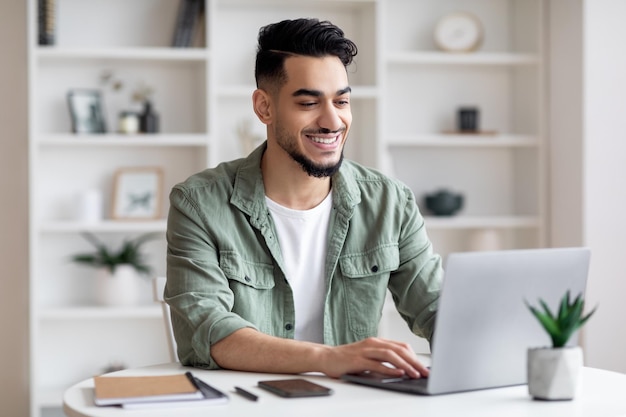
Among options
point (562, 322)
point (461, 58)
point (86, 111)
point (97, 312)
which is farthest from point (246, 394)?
point (461, 58)

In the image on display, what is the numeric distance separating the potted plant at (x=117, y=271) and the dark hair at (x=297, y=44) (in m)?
1.92

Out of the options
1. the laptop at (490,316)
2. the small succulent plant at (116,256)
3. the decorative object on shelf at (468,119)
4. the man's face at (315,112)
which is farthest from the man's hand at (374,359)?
the decorative object on shelf at (468,119)

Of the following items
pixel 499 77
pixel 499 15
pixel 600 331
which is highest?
pixel 499 15

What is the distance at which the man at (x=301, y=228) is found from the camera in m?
2.01

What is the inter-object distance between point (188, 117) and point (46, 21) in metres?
0.71

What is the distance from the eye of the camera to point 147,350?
4.10 m

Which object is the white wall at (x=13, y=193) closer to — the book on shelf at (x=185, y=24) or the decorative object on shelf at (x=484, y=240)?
the book on shelf at (x=185, y=24)

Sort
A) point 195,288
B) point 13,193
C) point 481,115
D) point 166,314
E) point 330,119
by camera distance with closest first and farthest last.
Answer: point 195,288 → point 330,119 → point 166,314 → point 13,193 → point 481,115

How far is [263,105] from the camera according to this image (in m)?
2.19

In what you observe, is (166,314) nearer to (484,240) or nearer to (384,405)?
(384,405)

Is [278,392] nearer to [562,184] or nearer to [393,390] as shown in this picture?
[393,390]

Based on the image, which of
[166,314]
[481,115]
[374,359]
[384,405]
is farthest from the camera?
[481,115]

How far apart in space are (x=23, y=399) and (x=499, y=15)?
2.72 metres

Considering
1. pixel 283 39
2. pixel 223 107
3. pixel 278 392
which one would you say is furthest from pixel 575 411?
pixel 223 107
